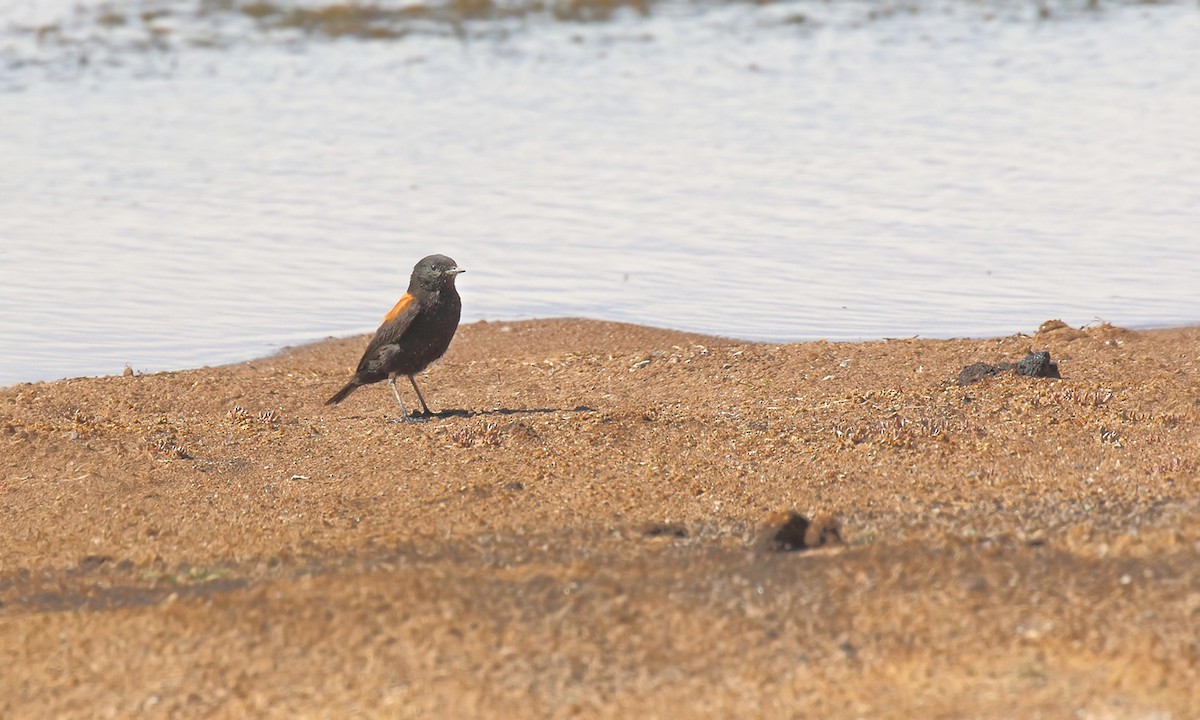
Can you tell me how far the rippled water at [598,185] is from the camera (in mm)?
13086

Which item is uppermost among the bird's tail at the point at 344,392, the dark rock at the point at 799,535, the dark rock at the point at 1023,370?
the dark rock at the point at 1023,370

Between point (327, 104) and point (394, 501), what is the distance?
60.5 ft

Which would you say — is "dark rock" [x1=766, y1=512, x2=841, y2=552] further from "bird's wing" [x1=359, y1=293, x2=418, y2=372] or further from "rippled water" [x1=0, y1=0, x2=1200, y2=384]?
"rippled water" [x1=0, y1=0, x2=1200, y2=384]

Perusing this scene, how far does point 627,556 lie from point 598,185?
12293 mm

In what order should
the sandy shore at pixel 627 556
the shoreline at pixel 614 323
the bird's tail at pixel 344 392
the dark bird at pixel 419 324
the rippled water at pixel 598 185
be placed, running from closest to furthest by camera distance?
the sandy shore at pixel 627 556 → the dark bird at pixel 419 324 → the bird's tail at pixel 344 392 → the shoreline at pixel 614 323 → the rippled water at pixel 598 185

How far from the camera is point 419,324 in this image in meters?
9.47

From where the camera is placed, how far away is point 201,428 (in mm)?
9008

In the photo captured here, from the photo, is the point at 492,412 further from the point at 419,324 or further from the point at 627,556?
the point at 627,556

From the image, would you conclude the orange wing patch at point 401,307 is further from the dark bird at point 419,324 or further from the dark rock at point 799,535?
the dark rock at point 799,535

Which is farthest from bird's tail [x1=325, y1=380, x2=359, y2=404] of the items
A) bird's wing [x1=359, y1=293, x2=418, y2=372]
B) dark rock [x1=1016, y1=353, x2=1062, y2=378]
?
dark rock [x1=1016, y1=353, x2=1062, y2=378]

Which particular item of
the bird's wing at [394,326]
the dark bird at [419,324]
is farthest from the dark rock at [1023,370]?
the bird's wing at [394,326]

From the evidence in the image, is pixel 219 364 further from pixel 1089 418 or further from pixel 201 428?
pixel 1089 418

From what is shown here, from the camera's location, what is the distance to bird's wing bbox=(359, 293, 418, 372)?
9445mm

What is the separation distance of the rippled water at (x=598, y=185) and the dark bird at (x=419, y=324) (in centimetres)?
287
